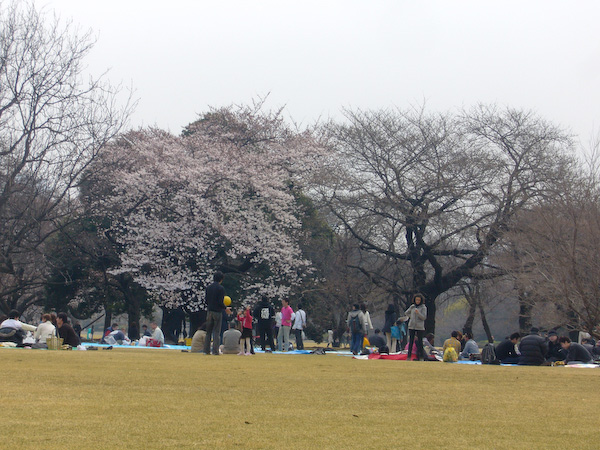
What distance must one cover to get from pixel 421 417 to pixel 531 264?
77.9ft

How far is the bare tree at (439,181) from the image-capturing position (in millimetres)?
33312

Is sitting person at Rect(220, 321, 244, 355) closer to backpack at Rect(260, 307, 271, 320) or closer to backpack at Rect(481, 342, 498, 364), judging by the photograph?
backpack at Rect(260, 307, 271, 320)

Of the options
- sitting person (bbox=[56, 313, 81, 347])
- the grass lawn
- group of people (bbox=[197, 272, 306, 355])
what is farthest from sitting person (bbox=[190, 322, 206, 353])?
the grass lawn

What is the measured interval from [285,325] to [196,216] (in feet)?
38.3

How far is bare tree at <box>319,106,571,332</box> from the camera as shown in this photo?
1312 inches

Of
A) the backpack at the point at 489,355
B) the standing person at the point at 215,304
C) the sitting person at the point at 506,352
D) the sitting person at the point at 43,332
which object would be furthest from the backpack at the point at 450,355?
the sitting person at the point at 43,332

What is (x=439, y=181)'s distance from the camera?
33.8m

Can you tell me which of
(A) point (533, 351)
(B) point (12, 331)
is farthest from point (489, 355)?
(B) point (12, 331)

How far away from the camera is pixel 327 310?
1768 inches

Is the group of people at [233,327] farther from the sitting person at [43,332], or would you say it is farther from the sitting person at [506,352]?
the sitting person at [506,352]

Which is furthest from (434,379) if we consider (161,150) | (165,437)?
(161,150)

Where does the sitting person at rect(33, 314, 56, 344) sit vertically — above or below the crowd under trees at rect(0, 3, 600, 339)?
below

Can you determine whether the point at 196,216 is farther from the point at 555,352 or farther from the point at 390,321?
the point at 555,352

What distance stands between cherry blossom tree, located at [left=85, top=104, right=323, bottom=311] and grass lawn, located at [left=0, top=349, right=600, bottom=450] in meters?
23.1
